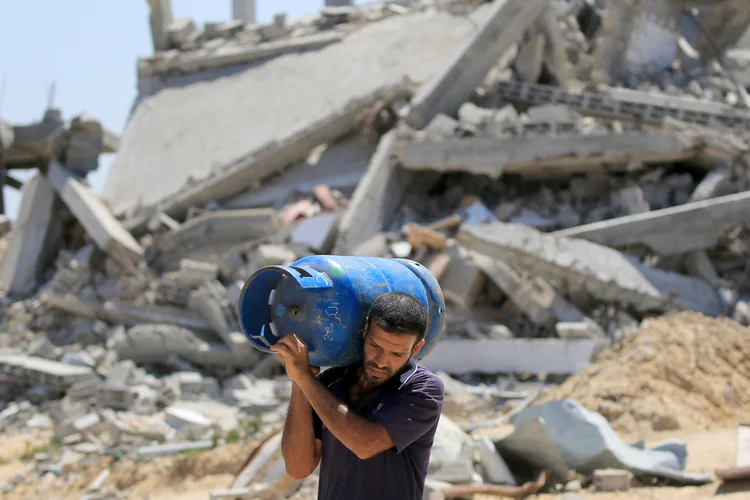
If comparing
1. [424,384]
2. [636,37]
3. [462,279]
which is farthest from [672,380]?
[636,37]

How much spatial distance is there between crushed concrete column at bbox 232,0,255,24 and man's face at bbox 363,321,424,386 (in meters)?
22.3

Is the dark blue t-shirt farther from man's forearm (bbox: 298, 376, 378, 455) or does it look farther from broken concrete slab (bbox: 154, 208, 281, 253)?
broken concrete slab (bbox: 154, 208, 281, 253)

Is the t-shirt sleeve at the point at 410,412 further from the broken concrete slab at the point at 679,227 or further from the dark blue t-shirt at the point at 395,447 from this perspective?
the broken concrete slab at the point at 679,227

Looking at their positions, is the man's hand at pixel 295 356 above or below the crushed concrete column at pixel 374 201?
above

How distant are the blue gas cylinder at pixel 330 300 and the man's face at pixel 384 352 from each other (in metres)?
0.09

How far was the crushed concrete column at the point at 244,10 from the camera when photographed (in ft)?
76.1

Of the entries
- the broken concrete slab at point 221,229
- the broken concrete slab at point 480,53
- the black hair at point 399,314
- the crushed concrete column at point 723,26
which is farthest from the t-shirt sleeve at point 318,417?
the crushed concrete column at point 723,26

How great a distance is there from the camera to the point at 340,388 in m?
2.52

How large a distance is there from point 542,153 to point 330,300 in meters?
8.51

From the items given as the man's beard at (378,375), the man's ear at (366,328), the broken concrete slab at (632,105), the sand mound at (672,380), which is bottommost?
the sand mound at (672,380)

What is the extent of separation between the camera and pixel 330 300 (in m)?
2.45

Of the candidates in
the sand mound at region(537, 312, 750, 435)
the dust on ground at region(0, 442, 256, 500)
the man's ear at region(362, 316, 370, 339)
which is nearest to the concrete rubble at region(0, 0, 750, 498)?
the dust on ground at region(0, 442, 256, 500)

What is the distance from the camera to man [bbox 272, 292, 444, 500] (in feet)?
7.65

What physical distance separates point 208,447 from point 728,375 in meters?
4.53
